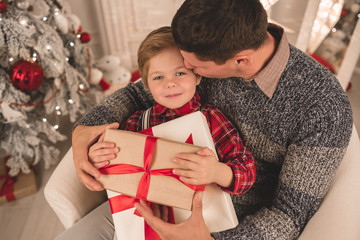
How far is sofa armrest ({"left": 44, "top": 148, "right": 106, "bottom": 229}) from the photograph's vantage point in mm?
1099

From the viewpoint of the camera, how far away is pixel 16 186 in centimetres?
200

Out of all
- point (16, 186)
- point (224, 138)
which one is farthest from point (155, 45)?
point (16, 186)

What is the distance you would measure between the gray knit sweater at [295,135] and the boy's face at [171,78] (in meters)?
0.18

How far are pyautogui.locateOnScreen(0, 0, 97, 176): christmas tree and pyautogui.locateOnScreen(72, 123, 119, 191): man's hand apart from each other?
0.75 metres

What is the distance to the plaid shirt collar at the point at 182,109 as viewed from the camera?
1.16 m

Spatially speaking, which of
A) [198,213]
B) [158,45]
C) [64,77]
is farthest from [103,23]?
[198,213]

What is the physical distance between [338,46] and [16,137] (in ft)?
8.43

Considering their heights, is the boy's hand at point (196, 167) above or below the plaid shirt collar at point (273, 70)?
below

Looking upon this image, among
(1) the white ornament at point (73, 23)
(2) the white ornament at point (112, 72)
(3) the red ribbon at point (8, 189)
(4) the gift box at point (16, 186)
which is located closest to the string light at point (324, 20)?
(2) the white ornament at point (112, 72)

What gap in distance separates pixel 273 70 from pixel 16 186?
75.8 inches

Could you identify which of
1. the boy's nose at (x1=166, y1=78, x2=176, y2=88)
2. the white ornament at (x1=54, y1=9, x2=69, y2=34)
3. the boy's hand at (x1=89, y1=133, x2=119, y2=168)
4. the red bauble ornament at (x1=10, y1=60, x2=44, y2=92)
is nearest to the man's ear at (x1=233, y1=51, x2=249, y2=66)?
the boy's nose at (x1=166, y1=78, x2=176, y2=88)

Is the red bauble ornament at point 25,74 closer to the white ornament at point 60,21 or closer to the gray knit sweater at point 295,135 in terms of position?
the white ornament at point 60,21

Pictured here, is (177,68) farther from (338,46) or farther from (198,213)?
(338,46)

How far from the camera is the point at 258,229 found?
94cm
